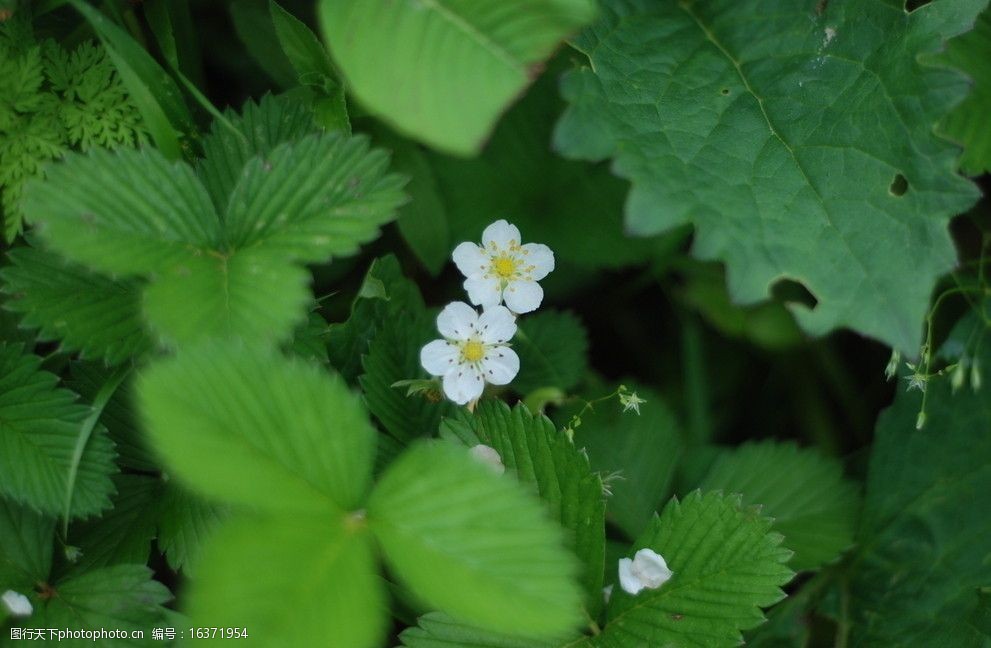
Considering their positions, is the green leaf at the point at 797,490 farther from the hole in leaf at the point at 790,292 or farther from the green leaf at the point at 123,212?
the green leaf at the point at 123,212

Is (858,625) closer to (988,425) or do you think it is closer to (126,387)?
(988,425)

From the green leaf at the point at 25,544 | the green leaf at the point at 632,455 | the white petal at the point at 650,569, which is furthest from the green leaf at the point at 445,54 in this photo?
the green leaf at the point at 25,544

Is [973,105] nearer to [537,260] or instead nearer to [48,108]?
[537,260]

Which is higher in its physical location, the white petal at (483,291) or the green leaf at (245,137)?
the green leaf at (245,137)

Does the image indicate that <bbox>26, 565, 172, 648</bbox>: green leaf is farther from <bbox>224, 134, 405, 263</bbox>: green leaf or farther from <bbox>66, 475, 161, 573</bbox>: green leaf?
<bbox>224, 134, 405, 263</bbox>: green leaf

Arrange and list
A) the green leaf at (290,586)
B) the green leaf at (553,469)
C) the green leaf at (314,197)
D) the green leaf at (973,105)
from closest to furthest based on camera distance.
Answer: the green leaf at (290,586) < the green leaf at (314,197) < the green leaf at (553,469) < the green leaf at (973,105)

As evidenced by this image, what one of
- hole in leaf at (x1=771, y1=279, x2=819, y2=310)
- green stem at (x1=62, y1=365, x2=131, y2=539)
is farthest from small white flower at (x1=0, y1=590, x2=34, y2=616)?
hole in leaf at (x1=771, y1=279, x2=819, y2=310)

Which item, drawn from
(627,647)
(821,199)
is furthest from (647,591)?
(821,199)

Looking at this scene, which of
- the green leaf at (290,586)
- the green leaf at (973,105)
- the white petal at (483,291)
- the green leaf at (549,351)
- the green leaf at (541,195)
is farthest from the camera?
the green leaf at (541,195)
